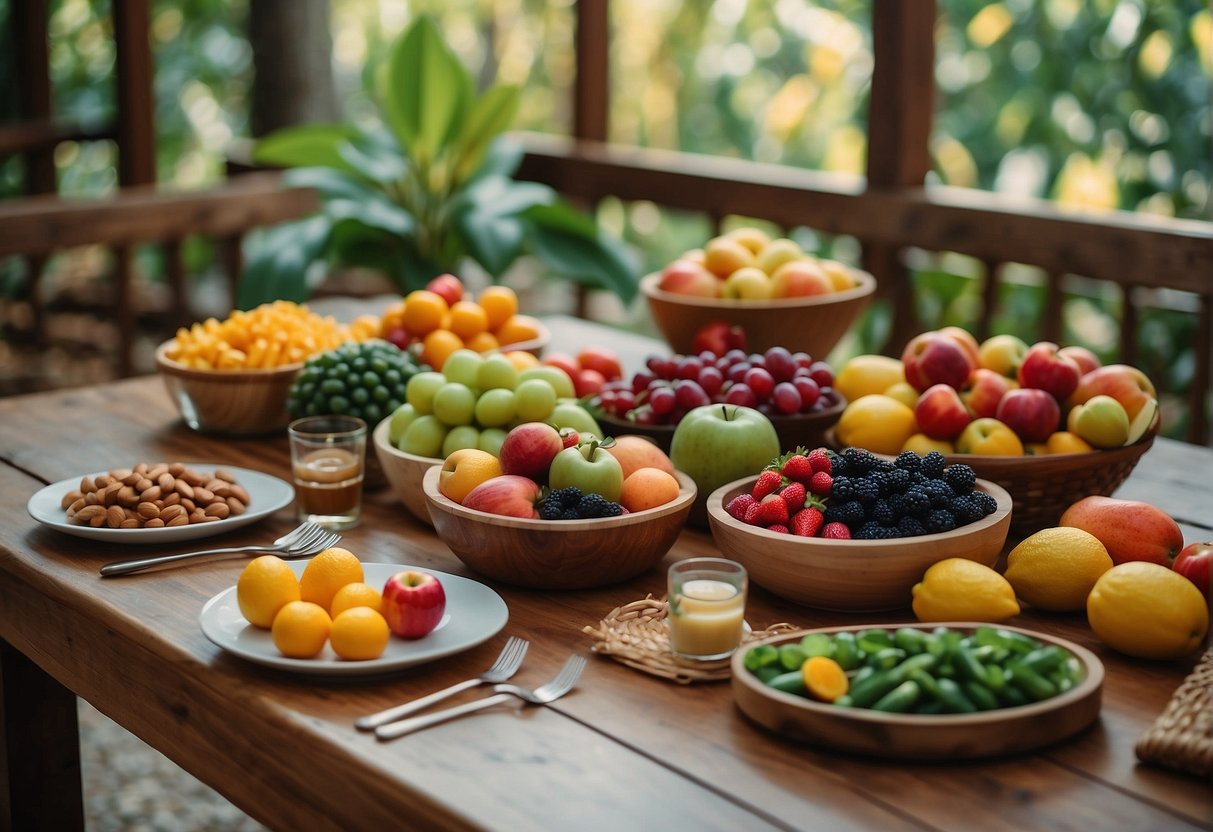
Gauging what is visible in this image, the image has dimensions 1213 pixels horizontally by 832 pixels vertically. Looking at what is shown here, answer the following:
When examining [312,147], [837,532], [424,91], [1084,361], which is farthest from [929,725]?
[312,147]

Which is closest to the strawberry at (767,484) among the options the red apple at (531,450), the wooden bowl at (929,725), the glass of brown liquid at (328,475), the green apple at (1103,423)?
the red apple at (531,450)

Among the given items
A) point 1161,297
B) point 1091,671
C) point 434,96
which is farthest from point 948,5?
point 1091,671

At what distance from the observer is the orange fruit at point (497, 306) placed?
7.34 ft

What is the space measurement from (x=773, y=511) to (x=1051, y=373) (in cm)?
52

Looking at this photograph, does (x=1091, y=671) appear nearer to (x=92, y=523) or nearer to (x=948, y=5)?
(x=92, y=523)

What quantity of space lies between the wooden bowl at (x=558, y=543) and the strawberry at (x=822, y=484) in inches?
5.9

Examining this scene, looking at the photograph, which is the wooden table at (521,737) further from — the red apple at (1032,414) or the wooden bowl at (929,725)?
the red apple at (1032,414)

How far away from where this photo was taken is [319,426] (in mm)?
1769

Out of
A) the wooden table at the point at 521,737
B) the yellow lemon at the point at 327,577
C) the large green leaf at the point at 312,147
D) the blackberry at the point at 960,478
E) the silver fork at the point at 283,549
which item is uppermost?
the large green leaf at the point at 312,147

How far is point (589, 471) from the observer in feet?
4.83

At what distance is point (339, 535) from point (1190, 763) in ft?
3.35

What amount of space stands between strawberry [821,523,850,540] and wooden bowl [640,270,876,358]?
0.86 metres

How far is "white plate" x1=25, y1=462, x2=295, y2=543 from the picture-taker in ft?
5.20

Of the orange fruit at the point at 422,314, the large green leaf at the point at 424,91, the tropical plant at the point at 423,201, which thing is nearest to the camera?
the orange fruit at the point at 422,314
